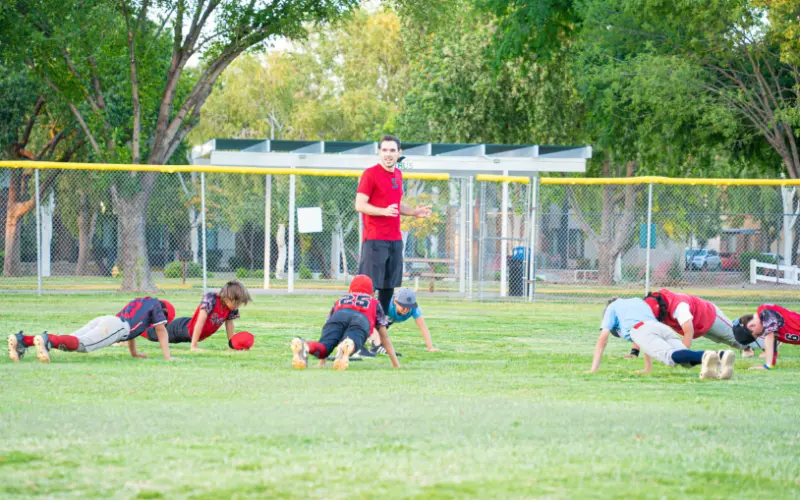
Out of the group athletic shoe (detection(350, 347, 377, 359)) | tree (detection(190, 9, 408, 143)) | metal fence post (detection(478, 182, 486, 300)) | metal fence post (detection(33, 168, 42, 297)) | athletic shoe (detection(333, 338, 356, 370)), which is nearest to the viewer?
athletic shoe (detection(333, 338, 356, 370))

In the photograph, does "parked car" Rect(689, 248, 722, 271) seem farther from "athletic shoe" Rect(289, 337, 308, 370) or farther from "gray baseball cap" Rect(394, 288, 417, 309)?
"athletic shoe" Rect(289, 337, 308, 370)

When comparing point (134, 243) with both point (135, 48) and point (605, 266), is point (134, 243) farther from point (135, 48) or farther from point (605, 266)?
point (605, 266)

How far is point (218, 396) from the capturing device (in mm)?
6730

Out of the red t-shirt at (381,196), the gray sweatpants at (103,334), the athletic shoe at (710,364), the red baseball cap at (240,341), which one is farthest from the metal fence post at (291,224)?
the athletic shoe at (710,364)

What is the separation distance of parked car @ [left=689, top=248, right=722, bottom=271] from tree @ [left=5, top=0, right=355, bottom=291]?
27.3 feet

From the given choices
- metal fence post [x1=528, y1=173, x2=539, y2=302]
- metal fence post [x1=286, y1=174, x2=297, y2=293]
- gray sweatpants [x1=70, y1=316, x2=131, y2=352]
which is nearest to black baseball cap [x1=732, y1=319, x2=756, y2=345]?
gray sweatpants [x1=70, y1=316, x2=131, y2=352]

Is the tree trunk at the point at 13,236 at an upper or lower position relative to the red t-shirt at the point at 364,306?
upper

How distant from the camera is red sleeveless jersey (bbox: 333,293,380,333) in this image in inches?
340

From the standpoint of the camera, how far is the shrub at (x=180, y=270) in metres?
19.2

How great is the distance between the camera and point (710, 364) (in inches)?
314

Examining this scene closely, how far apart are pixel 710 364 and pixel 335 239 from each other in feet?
42.2

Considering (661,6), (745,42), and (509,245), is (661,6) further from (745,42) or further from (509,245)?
(509,245)

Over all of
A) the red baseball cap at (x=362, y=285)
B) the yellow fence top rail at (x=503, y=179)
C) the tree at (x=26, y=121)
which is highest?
the tree at (x=26, y=121)

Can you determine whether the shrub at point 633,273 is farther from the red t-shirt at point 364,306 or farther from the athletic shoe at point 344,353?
the athletic shoe at point 344,353
